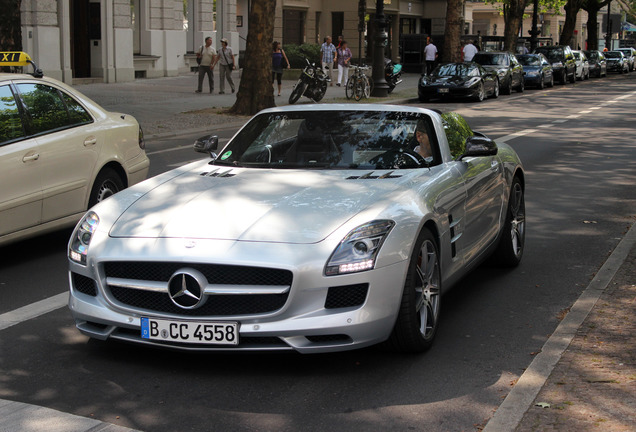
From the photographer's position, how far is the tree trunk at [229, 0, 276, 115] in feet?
79.0

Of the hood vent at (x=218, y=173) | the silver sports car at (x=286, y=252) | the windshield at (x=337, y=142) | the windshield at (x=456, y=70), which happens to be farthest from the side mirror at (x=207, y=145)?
the windshield at (x=456, y=70)

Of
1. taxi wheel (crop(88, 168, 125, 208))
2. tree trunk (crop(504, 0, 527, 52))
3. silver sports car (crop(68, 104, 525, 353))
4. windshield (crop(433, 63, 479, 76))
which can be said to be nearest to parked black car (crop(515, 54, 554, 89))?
tree trunk (crop(504, 0, 527, 52))

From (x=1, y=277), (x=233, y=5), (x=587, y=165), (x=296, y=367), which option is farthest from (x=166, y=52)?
(x=296, y=367)

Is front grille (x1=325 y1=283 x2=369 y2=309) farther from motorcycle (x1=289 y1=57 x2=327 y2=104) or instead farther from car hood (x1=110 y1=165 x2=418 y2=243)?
motorcycle (x1=289 y1=57 x2=327 y2=104)

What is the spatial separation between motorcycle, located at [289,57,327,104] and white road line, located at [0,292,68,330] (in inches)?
830

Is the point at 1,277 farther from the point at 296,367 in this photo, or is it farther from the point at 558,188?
the point at 558,188

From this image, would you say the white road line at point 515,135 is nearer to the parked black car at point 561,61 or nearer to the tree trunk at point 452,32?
the tree trunk at point 452,32

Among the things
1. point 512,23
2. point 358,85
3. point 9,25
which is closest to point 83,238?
point 9,25

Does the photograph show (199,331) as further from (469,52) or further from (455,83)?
(469,52)

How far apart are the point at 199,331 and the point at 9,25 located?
1271 centimetres

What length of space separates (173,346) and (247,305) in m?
0.46

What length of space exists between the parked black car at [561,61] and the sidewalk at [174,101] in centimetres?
1090

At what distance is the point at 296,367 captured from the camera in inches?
210

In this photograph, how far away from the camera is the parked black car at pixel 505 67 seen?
36.8 m
